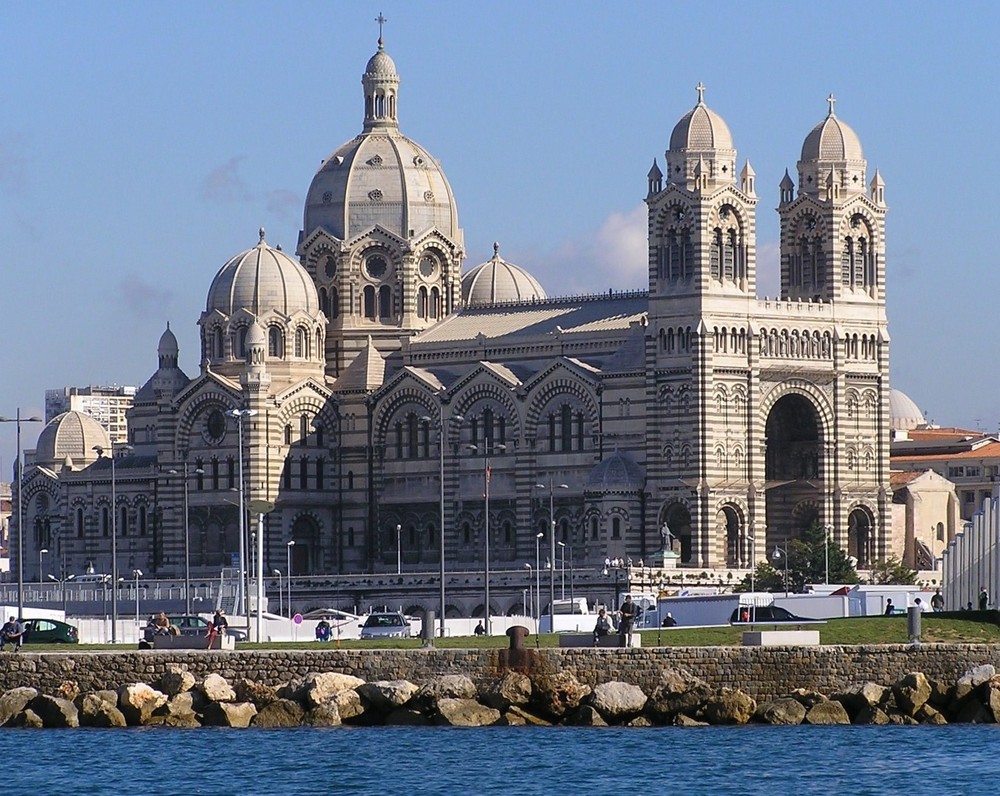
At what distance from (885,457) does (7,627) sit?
64030 mm

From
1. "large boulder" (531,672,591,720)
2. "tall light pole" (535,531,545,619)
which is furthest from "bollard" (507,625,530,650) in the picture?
"tall light pole" (535,531,545,619)

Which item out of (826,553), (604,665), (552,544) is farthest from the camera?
(826,553)

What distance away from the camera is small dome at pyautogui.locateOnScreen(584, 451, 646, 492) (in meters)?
144

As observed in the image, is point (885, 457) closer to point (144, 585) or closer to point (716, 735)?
point (144, 585)

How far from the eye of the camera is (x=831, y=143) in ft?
487

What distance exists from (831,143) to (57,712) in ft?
243

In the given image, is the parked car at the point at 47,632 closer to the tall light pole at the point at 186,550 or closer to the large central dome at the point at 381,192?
the tall light pole at the point at 186,550

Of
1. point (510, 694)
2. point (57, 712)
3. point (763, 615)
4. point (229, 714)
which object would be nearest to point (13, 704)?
point (57, 712)

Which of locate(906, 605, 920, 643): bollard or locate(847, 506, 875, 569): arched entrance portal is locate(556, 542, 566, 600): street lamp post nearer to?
locate(847, 506, 875, 569): arched entrance portal

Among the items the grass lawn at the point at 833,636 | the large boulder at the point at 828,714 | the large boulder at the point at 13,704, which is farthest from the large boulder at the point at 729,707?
the large boulder at the point at 13,704

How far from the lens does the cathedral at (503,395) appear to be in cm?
14400

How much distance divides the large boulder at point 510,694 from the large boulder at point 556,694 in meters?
0.19

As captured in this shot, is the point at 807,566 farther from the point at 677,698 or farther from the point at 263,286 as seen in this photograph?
the point at 677,698

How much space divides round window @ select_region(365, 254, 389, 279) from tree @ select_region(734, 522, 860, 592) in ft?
88.5
